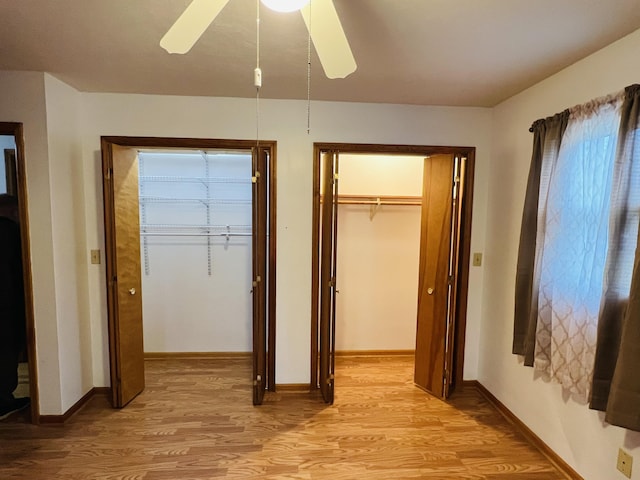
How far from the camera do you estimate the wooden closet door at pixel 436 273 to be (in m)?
2.74

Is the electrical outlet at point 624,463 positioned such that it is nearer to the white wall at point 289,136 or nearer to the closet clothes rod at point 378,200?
the white wall at point 289,136

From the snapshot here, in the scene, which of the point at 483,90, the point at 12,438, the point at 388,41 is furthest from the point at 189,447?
the point at 483,90

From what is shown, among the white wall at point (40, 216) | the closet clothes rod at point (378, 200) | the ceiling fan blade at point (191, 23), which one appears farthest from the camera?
the closet clothes rod at point (378, 200)

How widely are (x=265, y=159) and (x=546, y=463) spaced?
9.30 ft

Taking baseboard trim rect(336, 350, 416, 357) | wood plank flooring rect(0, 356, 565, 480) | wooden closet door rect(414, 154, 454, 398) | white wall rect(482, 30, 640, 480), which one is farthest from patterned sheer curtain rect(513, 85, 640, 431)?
baseboard trim rect(336, 350, 416, 357)

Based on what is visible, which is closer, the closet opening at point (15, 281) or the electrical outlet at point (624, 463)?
the electrical outlet at point (624, 463)

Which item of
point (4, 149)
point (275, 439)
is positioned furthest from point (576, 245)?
point (4, 149)

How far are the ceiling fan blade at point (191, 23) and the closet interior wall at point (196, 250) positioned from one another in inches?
84.8

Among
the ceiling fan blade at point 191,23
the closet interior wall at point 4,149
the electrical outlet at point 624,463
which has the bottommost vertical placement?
the electrical outlet at point 624,463

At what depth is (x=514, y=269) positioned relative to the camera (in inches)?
99.0

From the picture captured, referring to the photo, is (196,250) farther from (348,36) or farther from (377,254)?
(348,36)

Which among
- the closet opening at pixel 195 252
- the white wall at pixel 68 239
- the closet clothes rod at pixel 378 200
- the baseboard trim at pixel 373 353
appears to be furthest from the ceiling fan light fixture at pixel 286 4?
the baseboard trim at pixel 373 353

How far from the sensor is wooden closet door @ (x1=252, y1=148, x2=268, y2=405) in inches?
100

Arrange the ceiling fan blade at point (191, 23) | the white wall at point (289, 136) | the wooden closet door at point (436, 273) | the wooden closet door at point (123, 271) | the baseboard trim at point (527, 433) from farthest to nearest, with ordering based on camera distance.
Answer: the wooden closet door at point (436, 273)
the white wall at point (289, 136)
the wooden closet door at point (123, 271)
the baseboard trim at point (527, 433)
the ceiling fan blade at point (191, 23)
